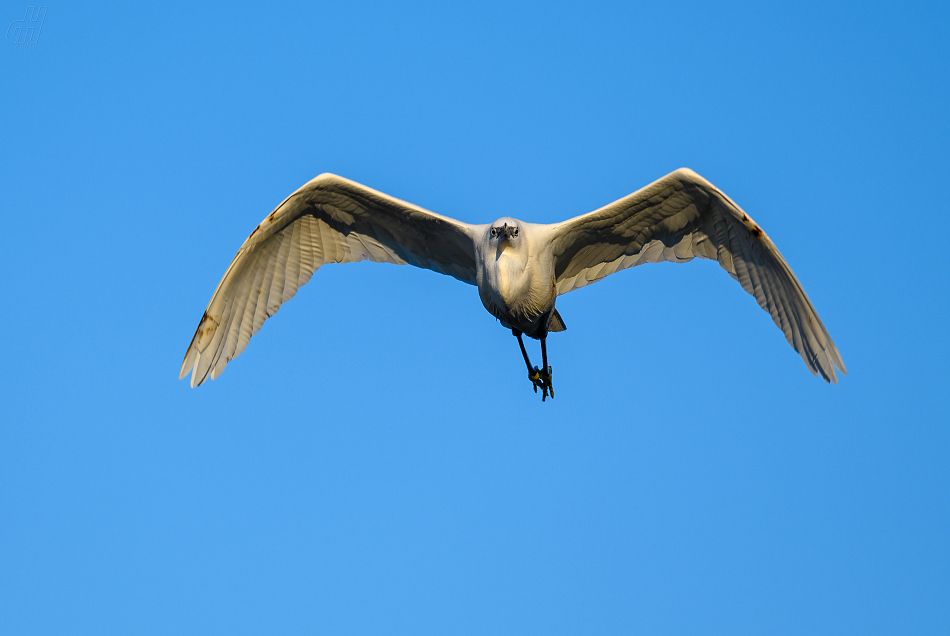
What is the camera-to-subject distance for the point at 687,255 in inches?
543

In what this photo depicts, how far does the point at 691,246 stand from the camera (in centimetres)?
1373

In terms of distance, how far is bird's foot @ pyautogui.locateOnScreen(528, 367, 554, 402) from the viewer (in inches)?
586

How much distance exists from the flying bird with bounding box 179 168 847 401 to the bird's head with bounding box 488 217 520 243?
19 millimetres

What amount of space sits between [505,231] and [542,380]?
316 cm

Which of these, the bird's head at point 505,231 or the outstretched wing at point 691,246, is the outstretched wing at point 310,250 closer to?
the bird's head at point 505,231

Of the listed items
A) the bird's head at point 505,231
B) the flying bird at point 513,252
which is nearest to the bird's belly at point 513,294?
the flying bird at point 513,252

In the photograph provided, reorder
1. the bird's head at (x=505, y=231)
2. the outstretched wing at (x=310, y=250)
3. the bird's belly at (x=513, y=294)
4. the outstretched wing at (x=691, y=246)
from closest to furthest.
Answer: the outstretched wing at (x=691, y=246) → the bird's head at (x=505, y=231) → the bird's belly at (x=513, y=294) → the outstretched wing at (x=310, y=250)

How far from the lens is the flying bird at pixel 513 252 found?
12.8m

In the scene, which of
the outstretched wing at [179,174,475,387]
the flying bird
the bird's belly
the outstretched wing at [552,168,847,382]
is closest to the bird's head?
the flying bird

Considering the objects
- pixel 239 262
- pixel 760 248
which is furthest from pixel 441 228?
pixel 760 248

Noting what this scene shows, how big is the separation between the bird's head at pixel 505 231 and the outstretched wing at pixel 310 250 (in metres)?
0.94

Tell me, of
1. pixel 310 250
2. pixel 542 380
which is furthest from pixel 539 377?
pixel 310 250

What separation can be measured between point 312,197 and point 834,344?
24.7 ft

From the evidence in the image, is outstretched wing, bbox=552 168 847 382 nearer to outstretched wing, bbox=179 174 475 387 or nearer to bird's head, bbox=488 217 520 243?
bird's head, bbox=488 217 520 243
